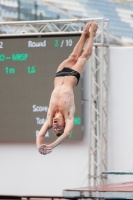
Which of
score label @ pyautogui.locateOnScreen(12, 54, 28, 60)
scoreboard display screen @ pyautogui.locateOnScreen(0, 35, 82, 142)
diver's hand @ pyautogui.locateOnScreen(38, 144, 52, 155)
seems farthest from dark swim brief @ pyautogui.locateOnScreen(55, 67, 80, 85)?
score label @ pyautogui.locateOnScreen(12, 54, 28, 60)

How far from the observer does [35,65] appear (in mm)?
16188

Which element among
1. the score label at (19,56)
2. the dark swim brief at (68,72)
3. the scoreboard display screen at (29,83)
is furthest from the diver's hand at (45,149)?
the score label at (19,56)

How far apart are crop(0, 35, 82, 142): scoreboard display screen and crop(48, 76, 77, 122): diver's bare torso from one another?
5.28 meters

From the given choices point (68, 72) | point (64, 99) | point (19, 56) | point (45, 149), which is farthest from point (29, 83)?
point (45, 149)

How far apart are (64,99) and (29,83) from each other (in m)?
5.90

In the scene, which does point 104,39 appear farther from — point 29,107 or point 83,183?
point 83,183

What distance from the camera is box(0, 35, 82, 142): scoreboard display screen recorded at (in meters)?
16.1

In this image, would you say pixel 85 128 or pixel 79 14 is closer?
pixel 85 128

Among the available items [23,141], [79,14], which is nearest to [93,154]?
[23,141]

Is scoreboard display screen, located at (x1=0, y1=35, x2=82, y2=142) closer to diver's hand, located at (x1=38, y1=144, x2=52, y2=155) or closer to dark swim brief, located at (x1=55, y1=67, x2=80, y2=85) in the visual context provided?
dark swim brief, located at (x1=55, y1=67, x2=80, y2=85)

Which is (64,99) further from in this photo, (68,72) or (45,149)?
(45,149)

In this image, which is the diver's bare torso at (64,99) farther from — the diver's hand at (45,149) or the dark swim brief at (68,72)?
the diver's hand at (45,149)

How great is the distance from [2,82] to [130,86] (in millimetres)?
2922

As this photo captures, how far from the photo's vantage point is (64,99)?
10.4 meters
